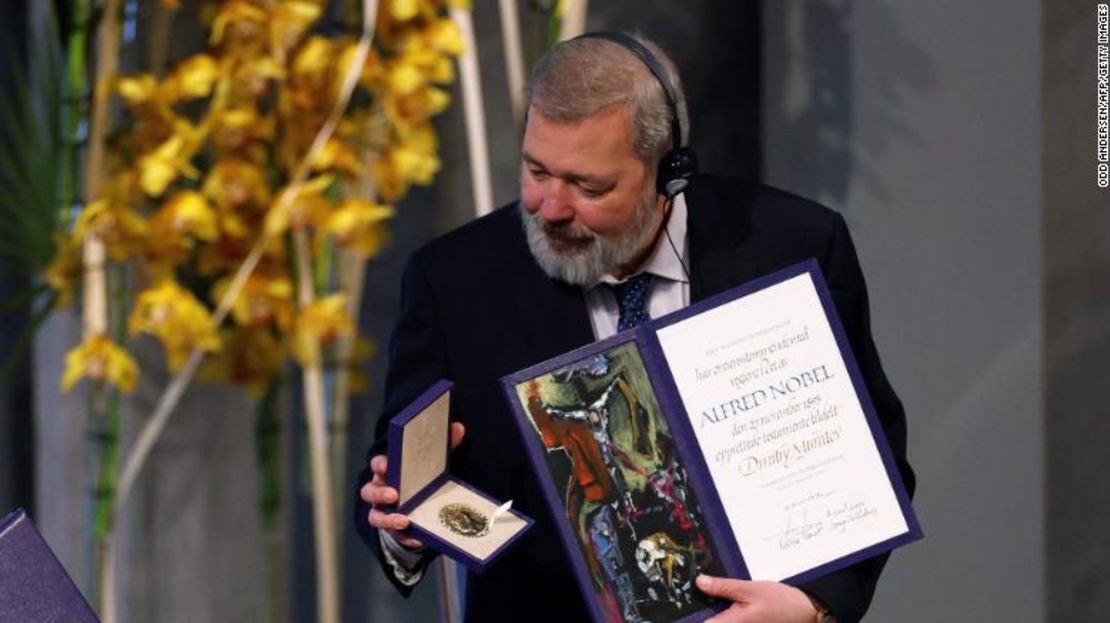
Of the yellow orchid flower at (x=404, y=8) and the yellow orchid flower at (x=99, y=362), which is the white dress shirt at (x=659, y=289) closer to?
the yellow orchid flower at (x=404, y=8)

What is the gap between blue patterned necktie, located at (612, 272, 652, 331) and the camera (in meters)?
2.11

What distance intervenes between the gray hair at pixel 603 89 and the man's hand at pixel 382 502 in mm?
447

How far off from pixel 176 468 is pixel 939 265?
162cm

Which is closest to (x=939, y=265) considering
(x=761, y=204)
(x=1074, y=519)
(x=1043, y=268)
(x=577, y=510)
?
(x=1043, y=268)

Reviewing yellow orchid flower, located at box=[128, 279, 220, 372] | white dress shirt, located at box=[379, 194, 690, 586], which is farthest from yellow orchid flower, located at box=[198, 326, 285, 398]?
white dress shirt, located at box=[379, 194, 690, 586]

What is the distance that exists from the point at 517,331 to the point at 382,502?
34cm

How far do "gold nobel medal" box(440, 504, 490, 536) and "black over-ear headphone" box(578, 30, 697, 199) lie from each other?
0.45 metres

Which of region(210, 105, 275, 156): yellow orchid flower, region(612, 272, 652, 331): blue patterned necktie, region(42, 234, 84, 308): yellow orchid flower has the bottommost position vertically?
region(612, 272, 652, 331): blue patterned necktie

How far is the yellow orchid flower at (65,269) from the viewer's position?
328cm

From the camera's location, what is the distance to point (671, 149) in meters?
2.09
